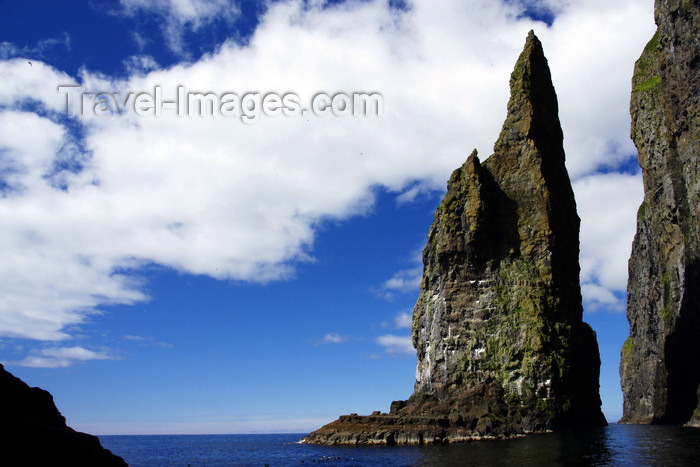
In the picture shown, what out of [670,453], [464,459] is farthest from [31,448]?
[670,453]

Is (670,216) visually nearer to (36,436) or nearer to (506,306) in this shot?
(506,306)

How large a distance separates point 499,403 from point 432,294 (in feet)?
74.9

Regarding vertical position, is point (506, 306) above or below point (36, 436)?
above

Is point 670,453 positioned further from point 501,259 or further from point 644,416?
point 644,416

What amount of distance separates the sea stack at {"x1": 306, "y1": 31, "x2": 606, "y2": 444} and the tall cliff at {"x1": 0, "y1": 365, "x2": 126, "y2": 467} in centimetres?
4753

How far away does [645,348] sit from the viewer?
374ft

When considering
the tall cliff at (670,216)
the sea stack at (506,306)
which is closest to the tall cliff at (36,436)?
the sea stack at (506,306)

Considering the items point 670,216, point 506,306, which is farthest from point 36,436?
point 670,216

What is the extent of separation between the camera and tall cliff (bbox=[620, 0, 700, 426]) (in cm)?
7862

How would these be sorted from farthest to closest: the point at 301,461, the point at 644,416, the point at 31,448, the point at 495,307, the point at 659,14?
the point at 644,416, the point at 659,14, the point at 495,307, the point at 301,461, the point at 31,448

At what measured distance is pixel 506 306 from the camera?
80000 mm

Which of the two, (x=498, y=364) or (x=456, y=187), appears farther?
(x=456, y=187)

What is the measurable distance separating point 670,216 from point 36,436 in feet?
319

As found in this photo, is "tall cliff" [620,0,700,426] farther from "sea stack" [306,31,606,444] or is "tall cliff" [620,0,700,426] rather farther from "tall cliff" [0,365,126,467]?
"tall cliff" [0,365,126,467]
